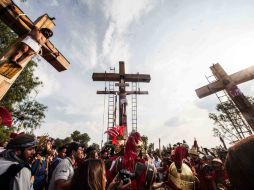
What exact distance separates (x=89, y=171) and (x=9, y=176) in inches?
33.6

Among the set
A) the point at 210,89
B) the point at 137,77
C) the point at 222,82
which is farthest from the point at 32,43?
the point at 137,77

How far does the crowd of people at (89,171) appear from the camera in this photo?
1980mm

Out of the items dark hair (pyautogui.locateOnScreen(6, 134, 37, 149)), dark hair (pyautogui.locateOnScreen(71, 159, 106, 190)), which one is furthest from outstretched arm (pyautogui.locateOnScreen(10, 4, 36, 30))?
dark hair (pyautogui.locateOnScreen(71, 159, 106, 190))

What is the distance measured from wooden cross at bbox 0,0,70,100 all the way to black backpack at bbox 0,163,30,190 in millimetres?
1008

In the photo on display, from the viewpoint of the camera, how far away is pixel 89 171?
2.02m

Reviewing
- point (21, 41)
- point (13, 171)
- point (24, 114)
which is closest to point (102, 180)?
point (13, 171)

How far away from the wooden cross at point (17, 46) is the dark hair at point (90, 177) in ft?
4.98

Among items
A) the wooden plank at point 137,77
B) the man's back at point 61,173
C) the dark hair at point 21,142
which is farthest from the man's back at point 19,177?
the wooden plank at point 137,77

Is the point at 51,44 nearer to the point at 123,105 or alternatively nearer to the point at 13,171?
the point at 13,171

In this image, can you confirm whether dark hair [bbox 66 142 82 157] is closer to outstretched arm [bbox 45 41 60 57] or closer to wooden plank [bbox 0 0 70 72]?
wooden plank [bbox 0 0 70 72]

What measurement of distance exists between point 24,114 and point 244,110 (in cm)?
1910

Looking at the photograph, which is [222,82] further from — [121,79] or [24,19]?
[24,19]

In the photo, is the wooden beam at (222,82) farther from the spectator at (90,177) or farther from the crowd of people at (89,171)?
the spectator at (90,177)

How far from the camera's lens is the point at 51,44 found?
3.63 m
